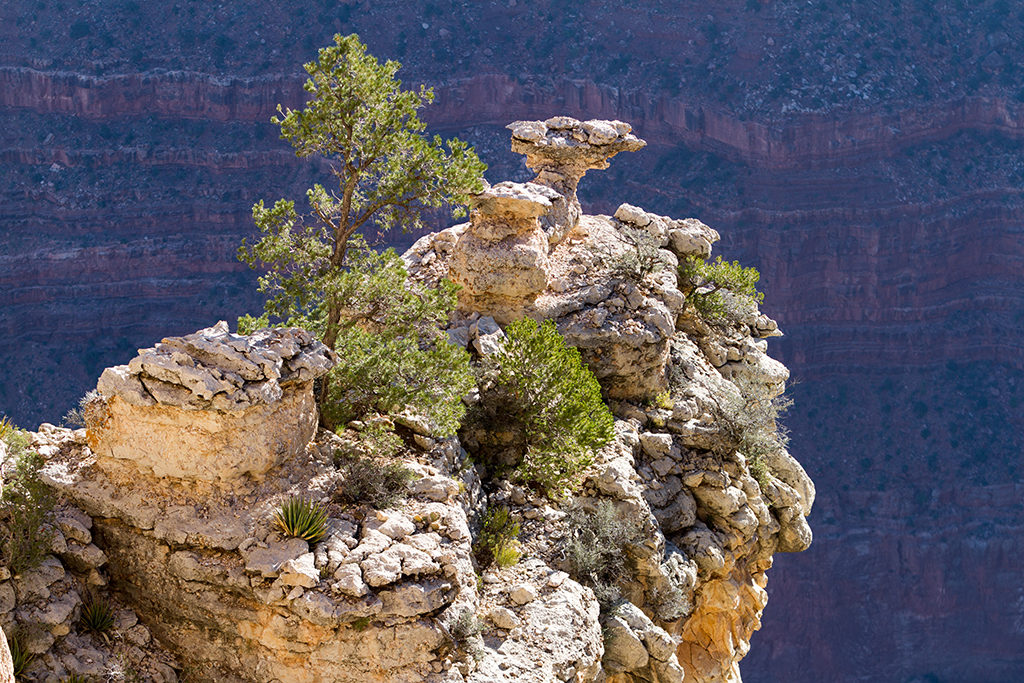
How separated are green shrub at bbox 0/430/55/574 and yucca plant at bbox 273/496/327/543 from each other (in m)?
2.84

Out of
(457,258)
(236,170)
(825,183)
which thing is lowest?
(457,258)

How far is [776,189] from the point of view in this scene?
68.3 meters

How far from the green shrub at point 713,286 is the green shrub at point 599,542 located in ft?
22.5

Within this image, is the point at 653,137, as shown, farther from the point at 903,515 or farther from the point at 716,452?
the point at 716,452

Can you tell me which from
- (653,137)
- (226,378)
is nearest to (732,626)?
(226,378)

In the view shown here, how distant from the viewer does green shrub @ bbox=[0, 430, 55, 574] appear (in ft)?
39.0

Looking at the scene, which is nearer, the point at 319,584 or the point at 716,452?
the point at 319,584

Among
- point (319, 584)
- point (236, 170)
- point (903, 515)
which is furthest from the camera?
point (236, 170)

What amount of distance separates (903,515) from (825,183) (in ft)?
73.7

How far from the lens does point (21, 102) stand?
66.6 metres

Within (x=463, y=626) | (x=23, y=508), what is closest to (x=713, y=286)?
(x=463, y=626)

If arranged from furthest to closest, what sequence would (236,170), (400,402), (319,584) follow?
(236,170), (400,402), (319,584)

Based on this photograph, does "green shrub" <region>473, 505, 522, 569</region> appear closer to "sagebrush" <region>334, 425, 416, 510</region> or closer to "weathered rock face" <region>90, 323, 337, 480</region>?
"sagebrush" <region>334, 425, 416, 510</region>

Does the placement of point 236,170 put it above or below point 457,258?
above
